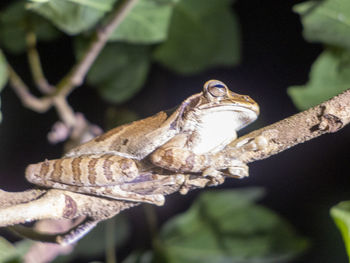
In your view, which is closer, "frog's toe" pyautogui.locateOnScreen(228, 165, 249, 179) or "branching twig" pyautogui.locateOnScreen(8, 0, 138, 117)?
"frog's toe" pyautogui.locateOnScreen(228, 165, 249, 179)

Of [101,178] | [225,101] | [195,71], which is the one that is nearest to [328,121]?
[225,101]

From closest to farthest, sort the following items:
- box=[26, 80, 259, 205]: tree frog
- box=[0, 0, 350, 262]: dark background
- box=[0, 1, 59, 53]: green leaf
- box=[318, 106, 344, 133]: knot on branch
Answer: box=[318, 106, 344, 133]: knot on branch → box=[26, 80, 259, 205]: tree frog → box=[0, 1, 59, 53]: green leaf → box=[0, 0, 350, 262]: dark background

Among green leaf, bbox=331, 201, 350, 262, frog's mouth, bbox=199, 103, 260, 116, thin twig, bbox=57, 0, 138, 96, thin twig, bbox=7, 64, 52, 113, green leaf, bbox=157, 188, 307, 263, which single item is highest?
thin twig, bbox=7, 64, 52, 113

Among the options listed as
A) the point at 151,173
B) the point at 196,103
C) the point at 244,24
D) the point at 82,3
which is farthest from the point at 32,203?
the point at 244,24

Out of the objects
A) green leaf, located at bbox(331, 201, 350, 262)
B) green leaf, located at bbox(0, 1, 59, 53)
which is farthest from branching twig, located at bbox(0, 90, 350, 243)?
green leaf, located at bbox(0, 1, 59, 53)

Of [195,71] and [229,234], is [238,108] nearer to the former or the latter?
[195,71]

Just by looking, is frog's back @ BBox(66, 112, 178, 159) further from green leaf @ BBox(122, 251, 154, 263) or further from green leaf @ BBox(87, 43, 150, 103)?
green leaf @ BBox(122, 251, 154, 263)

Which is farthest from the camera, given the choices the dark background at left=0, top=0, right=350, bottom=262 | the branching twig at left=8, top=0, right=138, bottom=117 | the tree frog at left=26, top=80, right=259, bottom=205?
the dark background at left=0, top=0, right=350, bottom=262

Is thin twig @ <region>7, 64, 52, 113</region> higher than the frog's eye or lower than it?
higher
